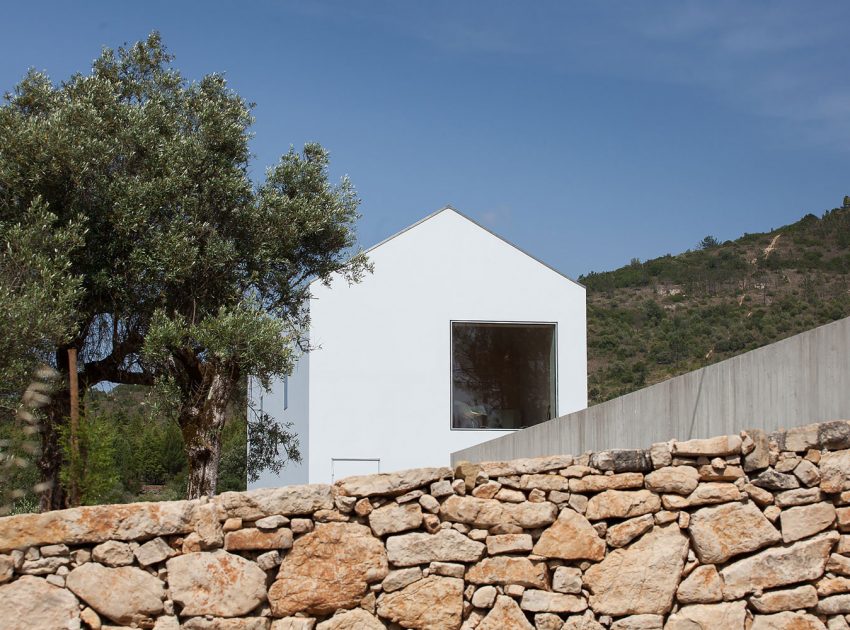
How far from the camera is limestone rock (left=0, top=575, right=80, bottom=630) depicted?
6.21 meters

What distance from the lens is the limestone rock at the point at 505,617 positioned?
6.25 metres

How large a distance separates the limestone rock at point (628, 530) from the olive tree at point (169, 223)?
Result: 6010 millimetres

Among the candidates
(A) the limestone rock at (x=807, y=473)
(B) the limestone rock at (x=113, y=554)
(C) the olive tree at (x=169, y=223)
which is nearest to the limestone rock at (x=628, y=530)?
(A) the limestone rock at (x=807, y=473)

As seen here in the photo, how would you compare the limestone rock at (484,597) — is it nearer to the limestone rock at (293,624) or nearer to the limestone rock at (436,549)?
the limestone rock at (436,549)

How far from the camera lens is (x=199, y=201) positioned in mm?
11977

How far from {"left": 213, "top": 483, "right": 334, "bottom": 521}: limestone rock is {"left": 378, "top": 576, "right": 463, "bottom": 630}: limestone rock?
2.58ft

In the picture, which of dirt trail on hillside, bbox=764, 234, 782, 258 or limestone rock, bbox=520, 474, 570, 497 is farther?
dirt trail on hillside, bbox=764, 234, 782, 258

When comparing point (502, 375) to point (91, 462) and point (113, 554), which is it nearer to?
point (91, 462)

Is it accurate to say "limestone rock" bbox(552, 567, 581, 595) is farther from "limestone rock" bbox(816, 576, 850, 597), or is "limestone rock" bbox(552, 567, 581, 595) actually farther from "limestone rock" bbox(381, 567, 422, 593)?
"limestone rock" bbox(816, 576, 850, 597)

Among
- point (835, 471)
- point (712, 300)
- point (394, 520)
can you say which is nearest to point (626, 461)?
point (835, 471)

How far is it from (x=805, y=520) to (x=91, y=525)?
4.70 metres

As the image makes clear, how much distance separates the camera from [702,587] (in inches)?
239

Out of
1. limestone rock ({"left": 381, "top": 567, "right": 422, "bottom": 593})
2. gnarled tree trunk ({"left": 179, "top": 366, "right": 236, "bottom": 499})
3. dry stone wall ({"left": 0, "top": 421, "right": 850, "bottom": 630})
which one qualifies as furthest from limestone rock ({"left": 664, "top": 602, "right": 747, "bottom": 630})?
gnarled tree trunk ({"left": 179, "top": 366, "right": 236, "bottom": 499})

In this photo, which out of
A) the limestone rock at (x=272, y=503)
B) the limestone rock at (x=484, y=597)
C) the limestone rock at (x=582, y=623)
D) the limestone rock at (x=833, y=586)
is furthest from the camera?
the limestone rock at (x=272, y=503)
